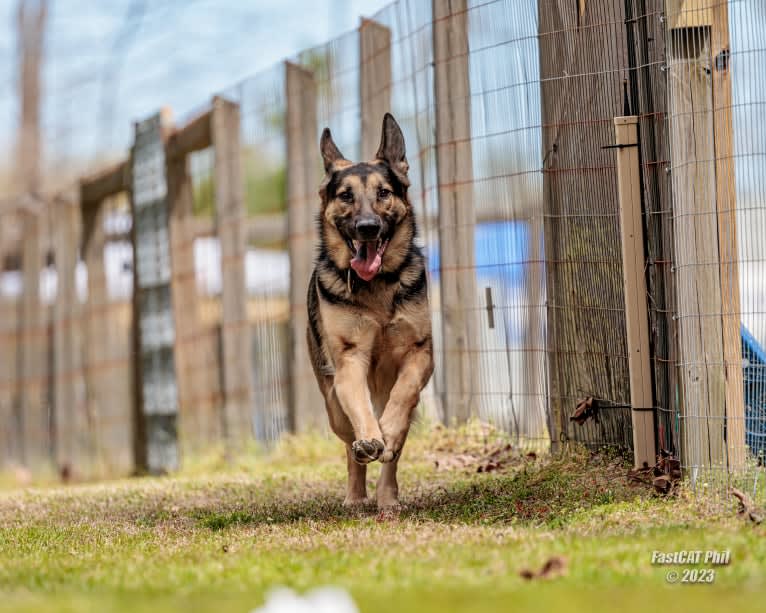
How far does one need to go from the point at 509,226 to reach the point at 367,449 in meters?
2.69

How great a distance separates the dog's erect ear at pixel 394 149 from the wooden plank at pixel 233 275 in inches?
186

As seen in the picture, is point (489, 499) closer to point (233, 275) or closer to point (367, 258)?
point (367, 258)

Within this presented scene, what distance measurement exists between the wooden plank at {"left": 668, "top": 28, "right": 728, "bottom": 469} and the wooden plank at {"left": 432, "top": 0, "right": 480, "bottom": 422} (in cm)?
275

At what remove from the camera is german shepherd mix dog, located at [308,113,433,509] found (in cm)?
624

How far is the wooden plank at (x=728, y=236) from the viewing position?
17.9 feet

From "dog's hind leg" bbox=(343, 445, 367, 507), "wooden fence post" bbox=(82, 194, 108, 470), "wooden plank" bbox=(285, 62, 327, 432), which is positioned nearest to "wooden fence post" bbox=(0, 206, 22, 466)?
"wooden fence post" bbox=(82, 194, 108, 470)

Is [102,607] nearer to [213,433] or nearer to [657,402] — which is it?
[657,402]

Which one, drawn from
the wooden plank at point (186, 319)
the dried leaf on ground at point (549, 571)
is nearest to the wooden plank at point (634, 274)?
the dried leaf on ground at point (549, 571)

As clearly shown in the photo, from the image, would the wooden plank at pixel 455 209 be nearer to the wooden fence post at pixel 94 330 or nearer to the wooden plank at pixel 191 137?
the wooden plank at pixel 191 137

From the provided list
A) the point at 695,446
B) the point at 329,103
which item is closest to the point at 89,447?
the point at 329,103

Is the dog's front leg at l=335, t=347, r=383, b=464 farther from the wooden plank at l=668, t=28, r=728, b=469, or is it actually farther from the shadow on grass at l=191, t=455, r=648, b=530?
the wooden plank at l=668, t=28, r=728, b=469

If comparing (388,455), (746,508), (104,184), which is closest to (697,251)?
(746,508)

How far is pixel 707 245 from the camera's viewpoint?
5555 millimetres

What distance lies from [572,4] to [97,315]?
30.3 ft
